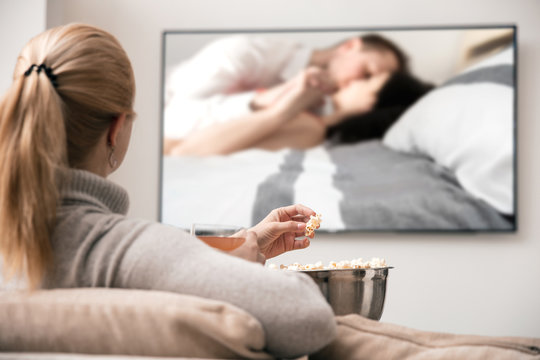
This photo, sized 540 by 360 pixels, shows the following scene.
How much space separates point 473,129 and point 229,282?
2.78m

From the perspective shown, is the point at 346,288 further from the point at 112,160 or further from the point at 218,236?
the point at 112,160

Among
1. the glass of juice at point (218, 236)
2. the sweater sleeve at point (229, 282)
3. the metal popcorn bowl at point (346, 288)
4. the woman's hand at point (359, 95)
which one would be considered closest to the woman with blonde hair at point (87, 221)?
the sweater sleeve at point (229, 282)

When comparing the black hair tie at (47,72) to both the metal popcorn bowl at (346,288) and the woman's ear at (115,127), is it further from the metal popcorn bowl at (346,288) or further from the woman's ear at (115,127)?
the metal popcorn bowl at (346,288)

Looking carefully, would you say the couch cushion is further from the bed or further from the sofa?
the bed

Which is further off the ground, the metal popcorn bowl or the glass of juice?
the glass of juice

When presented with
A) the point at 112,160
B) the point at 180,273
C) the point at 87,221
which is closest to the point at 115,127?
the point at 112,160

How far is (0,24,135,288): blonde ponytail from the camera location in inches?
31.2

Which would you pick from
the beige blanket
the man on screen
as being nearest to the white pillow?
the man on screen

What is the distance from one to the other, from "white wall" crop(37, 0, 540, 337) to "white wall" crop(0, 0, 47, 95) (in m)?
0.10

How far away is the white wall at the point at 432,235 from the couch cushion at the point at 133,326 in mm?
2659

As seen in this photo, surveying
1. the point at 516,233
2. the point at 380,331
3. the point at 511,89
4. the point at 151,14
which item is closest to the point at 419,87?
the point at 511,89

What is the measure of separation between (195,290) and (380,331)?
10.1 inches

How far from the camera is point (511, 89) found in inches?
127

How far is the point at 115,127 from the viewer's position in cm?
97
